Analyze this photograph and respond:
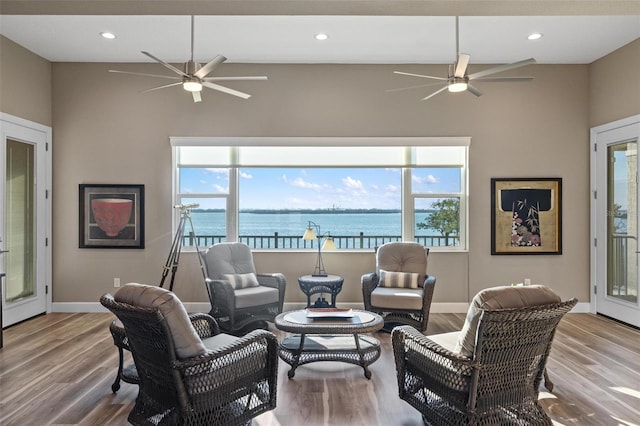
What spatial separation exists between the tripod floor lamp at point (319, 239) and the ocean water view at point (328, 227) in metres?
0.05

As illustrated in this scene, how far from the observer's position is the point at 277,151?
5.84m

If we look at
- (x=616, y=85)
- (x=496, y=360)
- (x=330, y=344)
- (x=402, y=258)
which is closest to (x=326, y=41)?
(x=402, y=258)

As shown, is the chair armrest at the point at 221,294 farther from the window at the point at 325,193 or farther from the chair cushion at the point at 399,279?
the chair cushion at the point at 399,279

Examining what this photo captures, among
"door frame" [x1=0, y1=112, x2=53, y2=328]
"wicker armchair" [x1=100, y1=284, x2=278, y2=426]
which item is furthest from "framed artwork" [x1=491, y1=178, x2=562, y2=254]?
"door frame" [x1=0, y1=112, x2=53, y2=328]

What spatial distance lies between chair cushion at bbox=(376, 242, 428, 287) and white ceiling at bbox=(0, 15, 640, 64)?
245 cm

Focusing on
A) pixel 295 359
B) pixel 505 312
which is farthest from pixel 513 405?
pixel 295 359

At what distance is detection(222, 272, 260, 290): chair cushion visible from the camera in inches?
194

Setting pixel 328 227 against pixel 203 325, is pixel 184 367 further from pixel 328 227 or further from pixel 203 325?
pixel 328 227

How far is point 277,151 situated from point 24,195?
3.18 meters

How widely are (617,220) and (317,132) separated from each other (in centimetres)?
394

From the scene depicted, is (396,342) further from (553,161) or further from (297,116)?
(553,161)

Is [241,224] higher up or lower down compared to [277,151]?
lower down

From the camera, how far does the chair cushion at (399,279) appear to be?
5004mm

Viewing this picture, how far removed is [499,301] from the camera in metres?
2.20
